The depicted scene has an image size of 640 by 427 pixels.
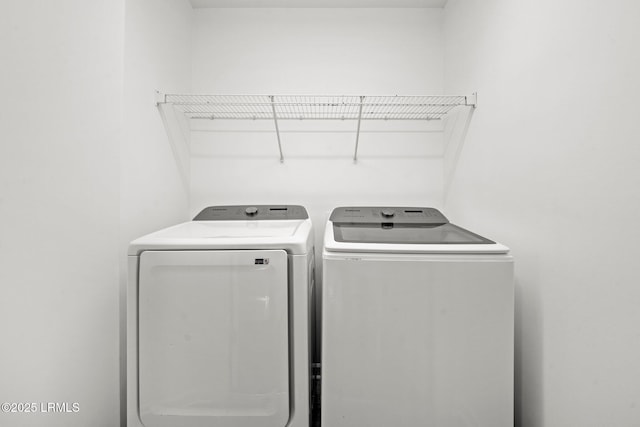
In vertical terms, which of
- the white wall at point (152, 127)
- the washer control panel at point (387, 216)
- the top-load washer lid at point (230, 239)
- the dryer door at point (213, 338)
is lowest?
the dryer door at point (213, 338)

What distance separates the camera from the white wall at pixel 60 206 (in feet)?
2.69

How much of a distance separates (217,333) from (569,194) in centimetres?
129

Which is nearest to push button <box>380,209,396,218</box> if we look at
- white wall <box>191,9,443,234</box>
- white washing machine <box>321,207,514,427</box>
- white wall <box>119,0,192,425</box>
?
white wall <box>191,9,443,234</box>

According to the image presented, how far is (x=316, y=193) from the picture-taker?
1975 millimetres

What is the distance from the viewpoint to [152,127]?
148 centimetres

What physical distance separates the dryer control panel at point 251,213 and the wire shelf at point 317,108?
0.62 metres

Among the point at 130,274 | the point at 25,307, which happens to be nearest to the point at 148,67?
the point at 130,274

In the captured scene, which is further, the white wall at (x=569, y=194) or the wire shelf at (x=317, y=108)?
the wire shelf at (x=317, y=108)

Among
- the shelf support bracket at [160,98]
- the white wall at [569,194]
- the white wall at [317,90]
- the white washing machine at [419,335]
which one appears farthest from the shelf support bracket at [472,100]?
the shelf support bracket at [160,98]

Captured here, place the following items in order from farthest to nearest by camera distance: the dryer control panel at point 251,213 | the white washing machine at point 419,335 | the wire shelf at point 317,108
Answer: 1. the wire shelf at point 317,108
2. the dryer control panel at point 251,213
3. the white washing machine at point 419,335

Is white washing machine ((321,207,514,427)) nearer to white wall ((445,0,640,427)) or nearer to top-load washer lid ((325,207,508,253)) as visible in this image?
top-load washer lid ((325,207,508,253))

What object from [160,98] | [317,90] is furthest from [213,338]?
[317,90]

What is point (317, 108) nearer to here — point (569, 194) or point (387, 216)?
point (387, 216)

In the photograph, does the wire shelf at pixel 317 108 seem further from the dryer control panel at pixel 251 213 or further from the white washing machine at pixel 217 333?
the white washing machine at pixel 217 333
